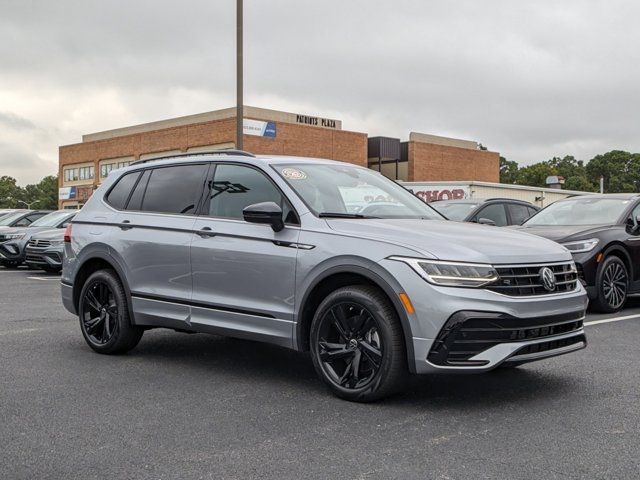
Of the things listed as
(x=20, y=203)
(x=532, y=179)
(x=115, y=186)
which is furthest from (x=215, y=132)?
(x=20, y=203)

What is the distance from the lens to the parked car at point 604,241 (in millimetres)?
9508

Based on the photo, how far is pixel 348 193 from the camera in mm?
6035

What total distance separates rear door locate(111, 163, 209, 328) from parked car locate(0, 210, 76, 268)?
1231cm

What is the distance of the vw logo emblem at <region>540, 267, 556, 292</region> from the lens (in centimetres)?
496

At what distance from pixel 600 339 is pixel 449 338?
359 cm

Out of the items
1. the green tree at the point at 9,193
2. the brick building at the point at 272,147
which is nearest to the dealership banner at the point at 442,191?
the brick building at the point at 272,147

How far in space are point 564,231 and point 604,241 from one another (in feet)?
1.71

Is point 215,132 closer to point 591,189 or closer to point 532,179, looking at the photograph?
point 532,179

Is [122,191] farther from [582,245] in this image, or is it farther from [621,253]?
[621,253]

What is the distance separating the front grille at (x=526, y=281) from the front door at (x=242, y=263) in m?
1.47

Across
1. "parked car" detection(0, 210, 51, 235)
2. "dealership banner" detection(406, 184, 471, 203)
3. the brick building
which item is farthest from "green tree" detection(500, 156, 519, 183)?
"parked car" detection(0, 210, 51, 235)

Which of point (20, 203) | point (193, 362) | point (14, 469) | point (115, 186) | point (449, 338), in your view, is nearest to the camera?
point (14, 469)

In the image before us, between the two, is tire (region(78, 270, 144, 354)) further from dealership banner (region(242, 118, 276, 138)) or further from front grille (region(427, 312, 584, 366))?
dealership banner (region(242, 118, 276, 138))

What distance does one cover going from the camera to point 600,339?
24.8 feet
